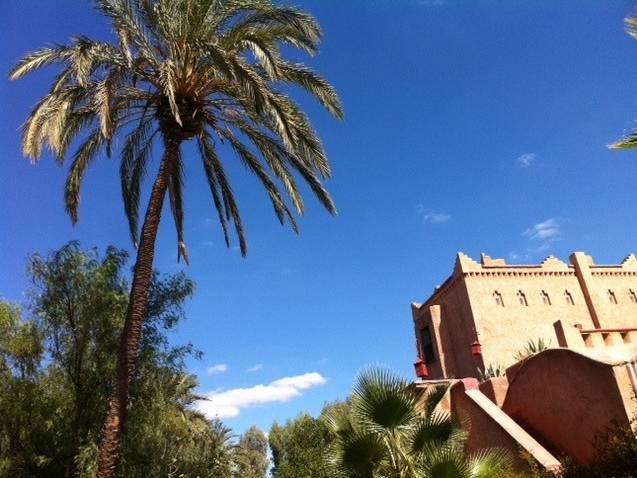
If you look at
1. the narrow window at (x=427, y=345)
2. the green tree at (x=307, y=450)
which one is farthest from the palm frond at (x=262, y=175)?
the narrow window at (x=427, y=345)

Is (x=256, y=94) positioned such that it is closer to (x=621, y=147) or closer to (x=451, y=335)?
(x=621, y=147)

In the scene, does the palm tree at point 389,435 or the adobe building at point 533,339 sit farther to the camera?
the adobe building at point 533,339

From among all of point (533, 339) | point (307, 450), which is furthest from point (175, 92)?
point (533, 339)

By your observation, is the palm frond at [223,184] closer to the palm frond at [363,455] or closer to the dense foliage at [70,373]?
the dense foliage at [70,373]

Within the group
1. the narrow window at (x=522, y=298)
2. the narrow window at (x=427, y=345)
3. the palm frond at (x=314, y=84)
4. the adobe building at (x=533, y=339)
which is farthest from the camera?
the narrow window at (x=427, y=345)

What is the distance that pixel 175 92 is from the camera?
9805mm

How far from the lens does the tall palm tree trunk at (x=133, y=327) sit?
7844 mm

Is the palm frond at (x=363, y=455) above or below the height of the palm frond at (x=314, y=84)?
below

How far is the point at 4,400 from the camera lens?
35.8ft

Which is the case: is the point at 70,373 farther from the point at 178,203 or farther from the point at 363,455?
the point at 363,455

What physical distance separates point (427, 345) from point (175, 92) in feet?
73.0

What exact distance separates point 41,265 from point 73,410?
3501 millimetres

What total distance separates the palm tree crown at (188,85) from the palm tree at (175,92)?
2 cm

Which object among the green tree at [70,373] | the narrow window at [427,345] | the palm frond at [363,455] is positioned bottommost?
the palm frond at [363,455]
